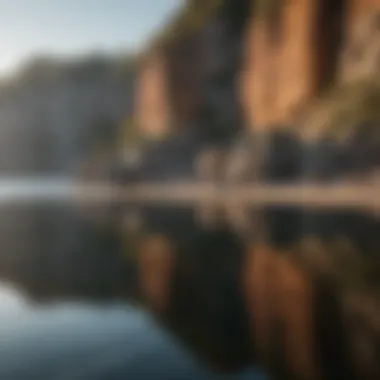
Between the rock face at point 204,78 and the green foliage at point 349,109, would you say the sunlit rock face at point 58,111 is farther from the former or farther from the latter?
the green foliage at point 349,109

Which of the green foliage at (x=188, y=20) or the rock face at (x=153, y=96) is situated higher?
the green foliage at (x=188, y=20)

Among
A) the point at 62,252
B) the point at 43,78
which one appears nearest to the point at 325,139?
the point at 62,252

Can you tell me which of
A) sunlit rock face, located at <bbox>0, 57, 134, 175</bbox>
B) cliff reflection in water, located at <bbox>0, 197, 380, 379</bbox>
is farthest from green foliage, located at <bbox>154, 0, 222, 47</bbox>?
cliff reflection in water, located at <bbox>0, 197, 380, 379</bbox>

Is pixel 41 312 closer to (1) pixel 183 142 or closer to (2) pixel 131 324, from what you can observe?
(2) pixel 131 324

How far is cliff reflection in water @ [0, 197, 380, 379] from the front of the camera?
404 centimetres

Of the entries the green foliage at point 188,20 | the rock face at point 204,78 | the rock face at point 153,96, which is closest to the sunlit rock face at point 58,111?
the rock face at point 153,96

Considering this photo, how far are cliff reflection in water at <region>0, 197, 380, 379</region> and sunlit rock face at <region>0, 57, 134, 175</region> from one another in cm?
5110

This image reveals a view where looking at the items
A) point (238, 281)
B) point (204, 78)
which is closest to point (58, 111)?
point (204, 78)

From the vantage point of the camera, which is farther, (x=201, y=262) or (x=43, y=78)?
(x=43, y=78)

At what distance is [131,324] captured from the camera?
190 inches

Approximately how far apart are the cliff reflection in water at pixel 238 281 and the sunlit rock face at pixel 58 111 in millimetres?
51100

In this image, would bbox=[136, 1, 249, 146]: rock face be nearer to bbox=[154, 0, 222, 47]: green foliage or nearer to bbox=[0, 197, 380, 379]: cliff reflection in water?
bbox=[154, 0, 222, 47]: green foliage

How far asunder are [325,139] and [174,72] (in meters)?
23.0

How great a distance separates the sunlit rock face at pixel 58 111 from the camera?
65406 mm
